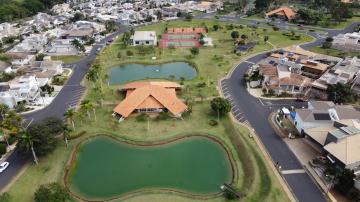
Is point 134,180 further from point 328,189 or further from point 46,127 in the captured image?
point 328,189

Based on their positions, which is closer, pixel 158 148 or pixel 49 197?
pixel 49 197

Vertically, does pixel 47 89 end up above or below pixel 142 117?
above

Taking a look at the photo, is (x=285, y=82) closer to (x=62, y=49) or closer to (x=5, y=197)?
(x=5, y=197)

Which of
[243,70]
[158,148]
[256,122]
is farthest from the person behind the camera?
[243,70]

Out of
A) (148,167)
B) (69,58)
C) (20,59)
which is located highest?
(20,59)

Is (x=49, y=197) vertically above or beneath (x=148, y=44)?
beneath

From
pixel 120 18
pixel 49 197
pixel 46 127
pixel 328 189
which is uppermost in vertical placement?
pixel 120 18

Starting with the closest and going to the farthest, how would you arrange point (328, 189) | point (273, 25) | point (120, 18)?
point (328, 189) → point (273, 25) → point (120, 18)

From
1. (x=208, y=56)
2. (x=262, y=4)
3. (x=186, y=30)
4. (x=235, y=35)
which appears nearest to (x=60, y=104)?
(x=208, y=56)

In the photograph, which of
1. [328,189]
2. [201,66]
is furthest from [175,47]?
[328,189]
